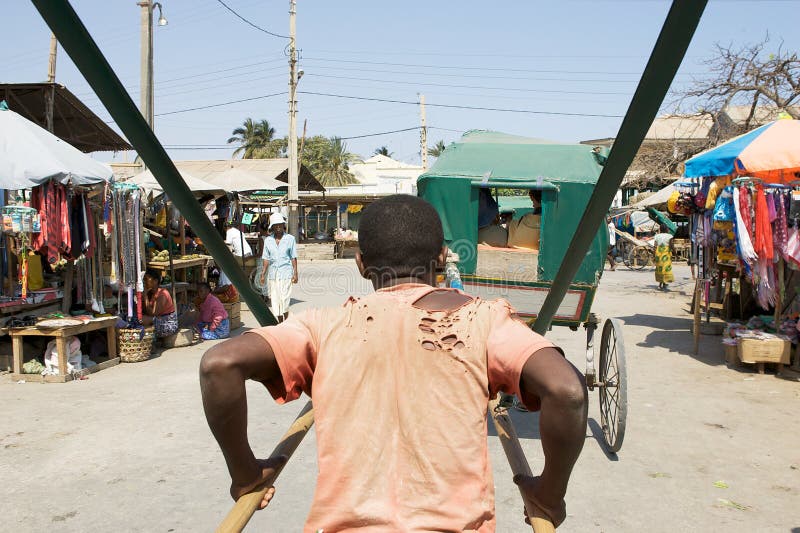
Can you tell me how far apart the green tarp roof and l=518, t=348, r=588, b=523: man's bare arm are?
430 cm

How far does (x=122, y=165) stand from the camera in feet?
69.6

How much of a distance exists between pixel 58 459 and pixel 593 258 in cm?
483

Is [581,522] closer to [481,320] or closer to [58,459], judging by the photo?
[481,320]

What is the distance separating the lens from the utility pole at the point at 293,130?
2650 centimetres

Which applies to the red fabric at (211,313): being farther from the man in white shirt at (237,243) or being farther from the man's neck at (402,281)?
the man's neck at (402,281)

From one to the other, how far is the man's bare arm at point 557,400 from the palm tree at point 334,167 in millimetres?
52369

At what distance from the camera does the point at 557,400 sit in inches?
56.2

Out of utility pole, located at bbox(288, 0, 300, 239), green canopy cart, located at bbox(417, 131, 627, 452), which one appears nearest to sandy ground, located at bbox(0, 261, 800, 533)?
green canopy cart, located at bbox(417, 131, 627, 452)

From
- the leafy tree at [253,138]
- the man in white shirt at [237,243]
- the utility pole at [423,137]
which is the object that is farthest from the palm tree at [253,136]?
the man in white shirt at [237,243]

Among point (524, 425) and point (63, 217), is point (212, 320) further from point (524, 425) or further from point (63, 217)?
point (524, 425)

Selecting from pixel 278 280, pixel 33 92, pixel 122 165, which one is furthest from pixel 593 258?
pixel 122 165

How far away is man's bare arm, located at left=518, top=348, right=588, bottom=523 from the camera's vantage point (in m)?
1.42

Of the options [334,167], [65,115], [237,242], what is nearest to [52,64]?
[65,115]

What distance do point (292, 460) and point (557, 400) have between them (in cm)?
421
